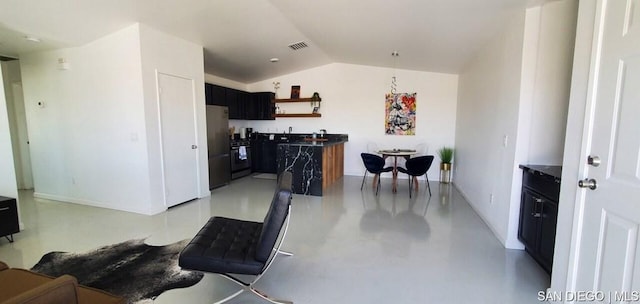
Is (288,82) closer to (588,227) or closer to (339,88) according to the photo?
(339,88)

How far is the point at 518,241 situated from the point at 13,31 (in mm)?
6273

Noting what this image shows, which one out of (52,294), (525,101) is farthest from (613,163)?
(52,294)

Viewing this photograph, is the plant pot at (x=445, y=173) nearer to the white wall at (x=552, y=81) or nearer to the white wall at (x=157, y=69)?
the white wall at (x=552, y=81)

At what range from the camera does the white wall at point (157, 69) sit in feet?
12.4

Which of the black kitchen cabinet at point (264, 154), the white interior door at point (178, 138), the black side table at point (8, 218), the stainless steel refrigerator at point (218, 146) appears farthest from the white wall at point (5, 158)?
the black kitchen cabinet at point (264, 154)

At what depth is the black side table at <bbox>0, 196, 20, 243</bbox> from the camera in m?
3.02

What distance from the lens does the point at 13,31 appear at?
3449 millimetres

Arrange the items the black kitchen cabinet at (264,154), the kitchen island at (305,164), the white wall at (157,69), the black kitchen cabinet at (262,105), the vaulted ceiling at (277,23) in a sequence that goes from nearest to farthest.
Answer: the vaulted ceiling at (277,23)
the white wall at (157,69)
the kitchen island at (305,164)
the black kitchen cabinet at (264,154)
the black kitchen cabinet at (262,105)

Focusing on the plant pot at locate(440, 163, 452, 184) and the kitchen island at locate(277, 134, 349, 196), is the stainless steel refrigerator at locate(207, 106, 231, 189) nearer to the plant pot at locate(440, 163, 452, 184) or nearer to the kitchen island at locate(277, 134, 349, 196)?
the kitchen island at locate(277, 134, 349, 196)

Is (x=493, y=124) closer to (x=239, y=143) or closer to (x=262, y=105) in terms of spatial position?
(x=239, y=143)

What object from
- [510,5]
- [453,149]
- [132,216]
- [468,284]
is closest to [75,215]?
[132,216]

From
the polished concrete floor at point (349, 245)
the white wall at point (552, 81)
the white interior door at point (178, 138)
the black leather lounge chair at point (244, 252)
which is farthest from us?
the white interior door at point (178, 138)

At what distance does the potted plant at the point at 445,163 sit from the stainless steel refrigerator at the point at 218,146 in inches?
182

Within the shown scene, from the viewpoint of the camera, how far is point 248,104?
718cm
